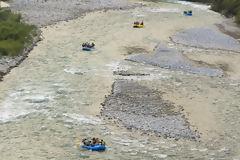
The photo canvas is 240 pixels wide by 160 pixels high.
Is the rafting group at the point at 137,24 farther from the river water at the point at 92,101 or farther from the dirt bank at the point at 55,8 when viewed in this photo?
the dirt bank at the point at 55,8

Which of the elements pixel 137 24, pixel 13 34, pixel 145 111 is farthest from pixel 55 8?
pixel 145 111

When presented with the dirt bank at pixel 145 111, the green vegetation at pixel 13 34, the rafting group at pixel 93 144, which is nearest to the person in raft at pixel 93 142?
the rafting group at pixel 93 144

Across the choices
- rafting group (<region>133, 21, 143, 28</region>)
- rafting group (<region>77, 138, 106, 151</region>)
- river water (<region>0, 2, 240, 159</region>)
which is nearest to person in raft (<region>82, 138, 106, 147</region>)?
rafting group (<region>77, 138, 106, 151</region>)

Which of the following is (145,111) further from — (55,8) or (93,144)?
(55,8)

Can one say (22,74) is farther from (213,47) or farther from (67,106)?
(213,47)

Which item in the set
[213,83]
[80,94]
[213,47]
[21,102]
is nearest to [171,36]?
[213,47]

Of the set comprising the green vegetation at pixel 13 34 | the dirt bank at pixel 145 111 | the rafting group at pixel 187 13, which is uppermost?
the rafting group at pixel 187 13
